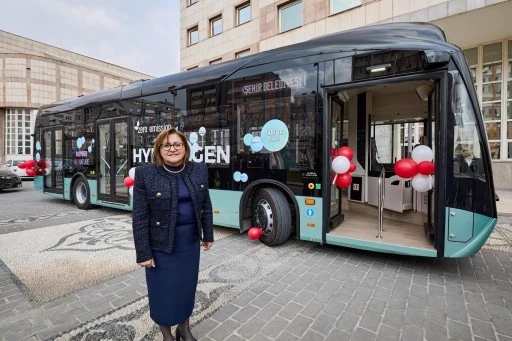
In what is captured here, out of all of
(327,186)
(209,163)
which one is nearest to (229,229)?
(209,163)

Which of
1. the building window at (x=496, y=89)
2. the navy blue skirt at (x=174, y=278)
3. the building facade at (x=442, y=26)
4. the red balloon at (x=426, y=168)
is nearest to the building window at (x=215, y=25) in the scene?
the building facade at (x=442, y=26)

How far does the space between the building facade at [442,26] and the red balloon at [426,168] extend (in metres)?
9.44

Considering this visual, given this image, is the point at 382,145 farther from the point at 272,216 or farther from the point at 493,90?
the point at 493,90

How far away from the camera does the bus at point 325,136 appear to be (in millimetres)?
3588

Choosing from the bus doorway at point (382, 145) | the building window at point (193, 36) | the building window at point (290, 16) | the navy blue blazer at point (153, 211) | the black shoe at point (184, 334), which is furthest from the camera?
the building window at point (193, 36)

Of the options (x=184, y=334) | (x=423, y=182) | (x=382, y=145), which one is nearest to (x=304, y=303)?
(x=184, y=334)

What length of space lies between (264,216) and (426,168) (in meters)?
2.55

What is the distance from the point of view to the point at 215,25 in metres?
20.3

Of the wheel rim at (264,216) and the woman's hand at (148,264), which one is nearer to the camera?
the woman's hand at (148,264)

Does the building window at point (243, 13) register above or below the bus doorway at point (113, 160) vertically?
above

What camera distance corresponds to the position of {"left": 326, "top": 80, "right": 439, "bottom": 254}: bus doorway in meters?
5.55

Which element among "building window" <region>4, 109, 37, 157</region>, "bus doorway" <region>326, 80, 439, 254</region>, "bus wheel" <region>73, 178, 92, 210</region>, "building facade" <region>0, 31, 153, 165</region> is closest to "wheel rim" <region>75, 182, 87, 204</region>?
→ "bus wheel" <region>73, 178, 92, 210</region>

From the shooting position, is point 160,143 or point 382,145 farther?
point 382,145

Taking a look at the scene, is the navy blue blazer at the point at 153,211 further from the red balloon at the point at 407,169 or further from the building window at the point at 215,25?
the building window at the point at 215,25
